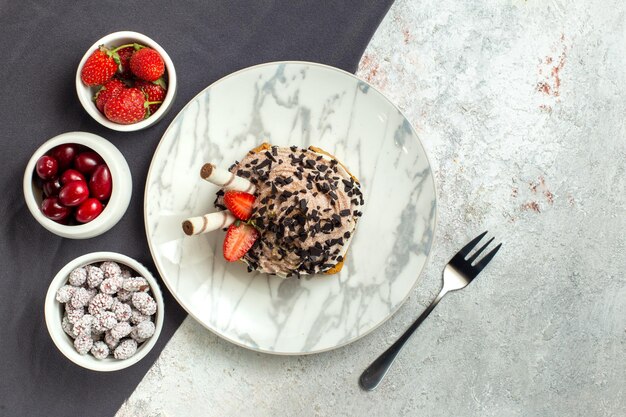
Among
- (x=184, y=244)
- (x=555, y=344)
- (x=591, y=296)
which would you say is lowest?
(x=184, y=244)

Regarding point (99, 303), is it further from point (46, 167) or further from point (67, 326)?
point (46, 167)

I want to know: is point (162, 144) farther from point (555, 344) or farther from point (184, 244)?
point (555, 344)

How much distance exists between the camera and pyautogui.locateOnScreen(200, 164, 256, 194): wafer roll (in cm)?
170

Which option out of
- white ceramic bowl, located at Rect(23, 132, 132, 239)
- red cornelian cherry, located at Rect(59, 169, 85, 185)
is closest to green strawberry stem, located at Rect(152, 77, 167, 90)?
white ceramic bowl, located at Rect(23, 132, 132, 239)

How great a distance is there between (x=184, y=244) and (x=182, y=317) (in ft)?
0.99

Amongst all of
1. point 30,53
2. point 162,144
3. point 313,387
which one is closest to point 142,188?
point 162,144

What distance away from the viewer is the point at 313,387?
87.7 inches

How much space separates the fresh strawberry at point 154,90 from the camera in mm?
2082

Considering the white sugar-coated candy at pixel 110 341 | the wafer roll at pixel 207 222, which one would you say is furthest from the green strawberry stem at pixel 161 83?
the white sugar-coated candy at pixel 110 341

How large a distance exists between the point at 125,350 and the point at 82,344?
16 cm

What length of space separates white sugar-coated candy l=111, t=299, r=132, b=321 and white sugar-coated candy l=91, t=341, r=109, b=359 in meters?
0.12

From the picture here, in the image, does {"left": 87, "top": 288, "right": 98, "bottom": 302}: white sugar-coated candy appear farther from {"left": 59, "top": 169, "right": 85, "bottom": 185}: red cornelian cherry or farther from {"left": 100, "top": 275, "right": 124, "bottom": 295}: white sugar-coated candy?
{"left": 59, "top": 169, "right": 85, "bottom": 185}: red cornelian cherry

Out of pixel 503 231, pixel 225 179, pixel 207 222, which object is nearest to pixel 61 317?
pixel 207 222

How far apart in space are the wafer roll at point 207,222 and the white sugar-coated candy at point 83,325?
0.58m
